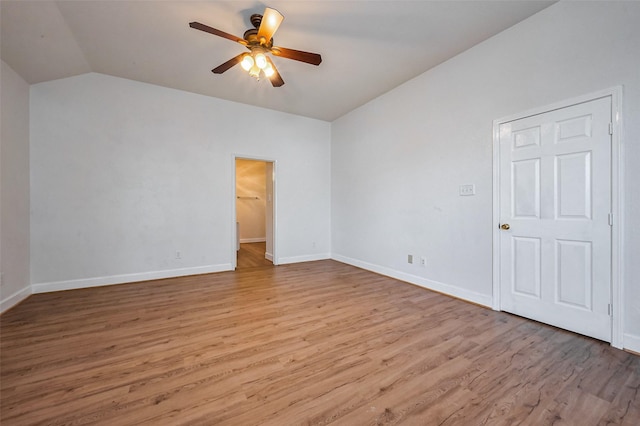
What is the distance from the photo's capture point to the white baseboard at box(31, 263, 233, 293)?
3.25 metres

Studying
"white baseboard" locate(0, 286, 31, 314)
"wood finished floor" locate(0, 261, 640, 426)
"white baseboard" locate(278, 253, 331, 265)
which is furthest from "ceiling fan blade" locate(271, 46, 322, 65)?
"white baseboard" locate(0, 286, 31, 314)

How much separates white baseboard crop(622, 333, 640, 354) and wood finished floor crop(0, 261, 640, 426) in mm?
80

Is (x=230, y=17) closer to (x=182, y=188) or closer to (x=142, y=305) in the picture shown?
(x=182, y=188)

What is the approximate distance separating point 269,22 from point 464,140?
2.49 metres

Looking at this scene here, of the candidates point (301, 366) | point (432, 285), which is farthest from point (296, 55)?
point (432, 285)

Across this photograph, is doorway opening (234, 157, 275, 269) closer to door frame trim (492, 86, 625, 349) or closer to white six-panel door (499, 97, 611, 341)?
white six-panel door (499, 97, 611, 341)

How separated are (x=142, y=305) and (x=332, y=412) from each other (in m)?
2.60

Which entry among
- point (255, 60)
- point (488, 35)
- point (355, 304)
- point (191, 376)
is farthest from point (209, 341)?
point (488, 35)

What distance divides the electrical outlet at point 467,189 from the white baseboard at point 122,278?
384 cm

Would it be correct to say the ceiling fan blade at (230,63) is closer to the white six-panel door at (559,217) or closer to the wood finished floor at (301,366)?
the wood finished floor at (301,366)

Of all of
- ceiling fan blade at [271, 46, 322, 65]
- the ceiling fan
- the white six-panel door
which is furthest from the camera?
ceiling fan blade at [271, 46, 322, 65]

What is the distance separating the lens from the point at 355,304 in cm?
286

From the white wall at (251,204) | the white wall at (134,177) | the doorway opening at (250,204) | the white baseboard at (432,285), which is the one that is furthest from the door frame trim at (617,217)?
the white wall at (251,204)

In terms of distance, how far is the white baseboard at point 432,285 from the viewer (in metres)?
2.81
